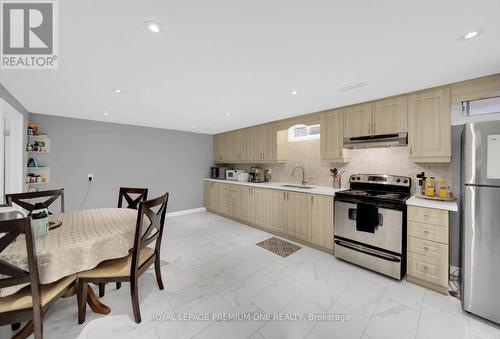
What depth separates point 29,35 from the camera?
56.4 inches

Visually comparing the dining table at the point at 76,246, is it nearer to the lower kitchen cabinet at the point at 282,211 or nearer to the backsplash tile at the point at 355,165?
the lower kitchen cabinet at the point at 282,211

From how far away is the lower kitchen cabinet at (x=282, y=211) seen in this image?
10.0 feet

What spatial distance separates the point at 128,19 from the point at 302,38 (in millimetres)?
1173

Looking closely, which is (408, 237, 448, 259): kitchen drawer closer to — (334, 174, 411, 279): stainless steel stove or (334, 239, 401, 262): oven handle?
(334, 174, 411, 279): stainless steel stove

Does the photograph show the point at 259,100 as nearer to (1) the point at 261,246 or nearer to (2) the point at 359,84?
(2) the point at 359,84

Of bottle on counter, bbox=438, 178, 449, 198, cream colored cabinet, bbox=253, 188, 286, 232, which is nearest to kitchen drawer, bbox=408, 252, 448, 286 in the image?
bottle on counter, bbox=438, 178, 449, 198

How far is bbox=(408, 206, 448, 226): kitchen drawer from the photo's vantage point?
2033 mm

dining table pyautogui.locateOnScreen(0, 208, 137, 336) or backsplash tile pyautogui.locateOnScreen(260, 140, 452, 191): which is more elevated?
backsplash tile pyautogui.locateOnScreen(260, 140, 452, 191)

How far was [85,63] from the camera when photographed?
70.3 inches

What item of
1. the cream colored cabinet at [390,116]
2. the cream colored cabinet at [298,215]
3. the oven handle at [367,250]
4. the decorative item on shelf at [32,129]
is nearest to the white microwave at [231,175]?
the cream colored cabinet at [298,215]

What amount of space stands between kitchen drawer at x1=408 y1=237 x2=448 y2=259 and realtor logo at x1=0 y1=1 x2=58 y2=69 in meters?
3.63

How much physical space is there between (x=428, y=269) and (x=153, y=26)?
133 inches

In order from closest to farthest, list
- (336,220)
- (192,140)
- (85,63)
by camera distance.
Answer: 1. (85,63)
2. (336,220)
3. (192,140)

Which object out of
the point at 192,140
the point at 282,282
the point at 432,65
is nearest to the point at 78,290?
the point at 282,282
